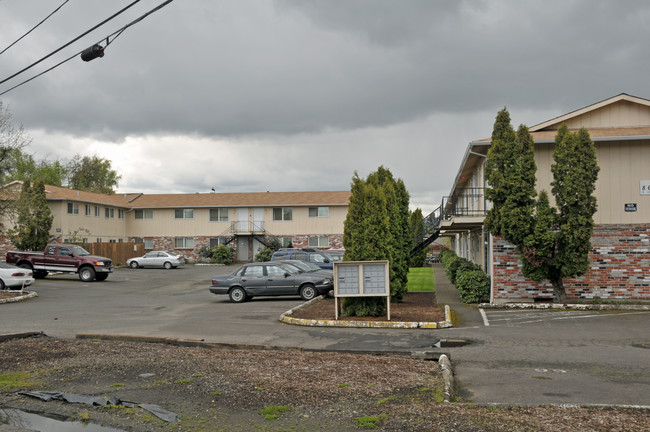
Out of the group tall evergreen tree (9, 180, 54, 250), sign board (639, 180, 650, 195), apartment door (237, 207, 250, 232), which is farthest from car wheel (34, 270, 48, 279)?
sign board (639, 180, 650, 195)

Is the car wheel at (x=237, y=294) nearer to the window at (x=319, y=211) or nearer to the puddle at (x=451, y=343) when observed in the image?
the puddle at (x=451, y=343)

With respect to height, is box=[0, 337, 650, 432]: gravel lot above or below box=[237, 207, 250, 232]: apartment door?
below

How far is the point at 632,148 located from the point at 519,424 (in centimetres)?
1578

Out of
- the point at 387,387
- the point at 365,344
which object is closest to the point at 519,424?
the point at 387,387

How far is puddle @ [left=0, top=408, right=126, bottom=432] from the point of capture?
21.0 ft

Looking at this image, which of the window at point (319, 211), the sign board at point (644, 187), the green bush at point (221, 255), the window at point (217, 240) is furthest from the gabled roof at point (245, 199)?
the sign board at point (644, 187)

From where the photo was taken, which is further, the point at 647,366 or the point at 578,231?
the point at 578,231

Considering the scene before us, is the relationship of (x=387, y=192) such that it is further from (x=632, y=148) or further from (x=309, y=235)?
(x=309, y=235)

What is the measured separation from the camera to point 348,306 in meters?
15.9

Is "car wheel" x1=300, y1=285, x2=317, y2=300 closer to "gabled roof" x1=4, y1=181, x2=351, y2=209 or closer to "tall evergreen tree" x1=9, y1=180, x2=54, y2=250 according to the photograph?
"tall evergreen tree" x1=9, y1=180, x2=54, y2=250

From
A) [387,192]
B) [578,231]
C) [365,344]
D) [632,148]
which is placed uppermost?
[632,148]

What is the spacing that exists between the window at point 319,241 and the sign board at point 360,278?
1389 inches

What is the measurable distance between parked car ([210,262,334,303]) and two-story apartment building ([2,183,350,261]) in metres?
29.1

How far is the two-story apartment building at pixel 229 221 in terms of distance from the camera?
5106 cm
